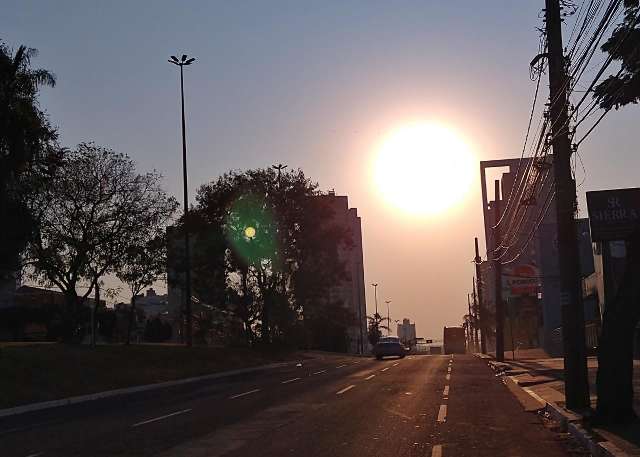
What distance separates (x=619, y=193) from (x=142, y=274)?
939 inches

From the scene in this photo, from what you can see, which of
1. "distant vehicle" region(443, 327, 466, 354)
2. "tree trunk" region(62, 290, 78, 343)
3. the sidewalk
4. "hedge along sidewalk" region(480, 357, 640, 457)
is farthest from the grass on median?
"distant vehicle" region(443, 327, 466, 354)

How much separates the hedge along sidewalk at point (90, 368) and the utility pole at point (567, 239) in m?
16.5

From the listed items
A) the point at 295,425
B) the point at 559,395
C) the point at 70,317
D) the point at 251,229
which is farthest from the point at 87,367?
the point at 251,229

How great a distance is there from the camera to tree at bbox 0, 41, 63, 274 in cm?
3167

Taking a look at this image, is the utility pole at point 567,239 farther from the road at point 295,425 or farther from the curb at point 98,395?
the curb at point 98,395

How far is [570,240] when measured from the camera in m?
16.7

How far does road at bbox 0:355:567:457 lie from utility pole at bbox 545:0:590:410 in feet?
4.19

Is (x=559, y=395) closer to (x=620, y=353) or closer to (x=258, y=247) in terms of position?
(x=620, y=353)

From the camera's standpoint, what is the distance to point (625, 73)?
57.7ft

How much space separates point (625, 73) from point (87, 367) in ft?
77.4

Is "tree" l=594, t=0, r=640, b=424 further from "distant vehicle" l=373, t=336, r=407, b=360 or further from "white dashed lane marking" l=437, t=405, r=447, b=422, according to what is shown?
"distant vehicle" l=373, t=336, r=407, b=360

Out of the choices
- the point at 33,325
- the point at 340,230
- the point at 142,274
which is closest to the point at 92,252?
the point at 142,274

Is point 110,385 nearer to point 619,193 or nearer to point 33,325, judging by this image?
point 619,193

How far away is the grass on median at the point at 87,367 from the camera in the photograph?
27.3 m
